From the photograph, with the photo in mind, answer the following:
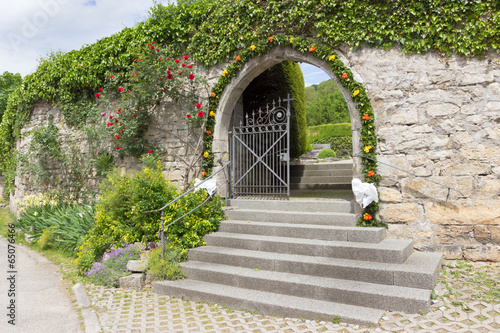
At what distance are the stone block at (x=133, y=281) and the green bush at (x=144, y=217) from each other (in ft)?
1.85

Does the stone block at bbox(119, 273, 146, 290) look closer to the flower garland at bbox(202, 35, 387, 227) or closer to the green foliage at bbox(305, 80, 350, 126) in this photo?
the flower garland at bbox(202, 35, 387, 227)

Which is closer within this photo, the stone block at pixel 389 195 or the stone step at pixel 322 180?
the stone block at pixel 389 195

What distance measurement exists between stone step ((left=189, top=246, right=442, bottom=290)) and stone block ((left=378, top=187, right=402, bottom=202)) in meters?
0.75

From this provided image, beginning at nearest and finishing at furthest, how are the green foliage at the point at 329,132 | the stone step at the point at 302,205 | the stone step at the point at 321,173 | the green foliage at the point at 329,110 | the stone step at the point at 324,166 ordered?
the stone step at the point at 302,205
the stone step at the point at 321,173
the stone step at the point at 324,166
the green foliage at the point at 329,132
the green foliage at the point at 329,110

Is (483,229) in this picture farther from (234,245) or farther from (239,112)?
(239,112)

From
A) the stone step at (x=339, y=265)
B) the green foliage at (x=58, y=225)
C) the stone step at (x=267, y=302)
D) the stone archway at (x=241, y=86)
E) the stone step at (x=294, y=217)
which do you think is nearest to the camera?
the stone step at (x=267, y=302)

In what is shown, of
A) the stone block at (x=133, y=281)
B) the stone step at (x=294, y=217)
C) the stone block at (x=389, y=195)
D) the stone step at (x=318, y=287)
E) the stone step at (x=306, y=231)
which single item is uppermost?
the stone block at (x=389, y=195)

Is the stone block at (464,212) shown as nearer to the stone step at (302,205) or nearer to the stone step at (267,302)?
the stone step at (302,205)

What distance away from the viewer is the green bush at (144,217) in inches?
188

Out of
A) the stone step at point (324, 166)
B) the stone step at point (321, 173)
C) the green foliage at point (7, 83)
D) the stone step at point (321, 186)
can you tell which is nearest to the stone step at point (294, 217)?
the stone step at point (321, 186)

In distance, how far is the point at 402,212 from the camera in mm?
4645

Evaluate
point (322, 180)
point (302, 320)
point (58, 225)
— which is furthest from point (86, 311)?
point (322, 180)

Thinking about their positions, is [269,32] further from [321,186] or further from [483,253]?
[483,253]

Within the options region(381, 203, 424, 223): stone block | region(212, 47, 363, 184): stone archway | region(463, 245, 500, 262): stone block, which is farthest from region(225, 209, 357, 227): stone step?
region(463, 245, 500, 262): stone block
